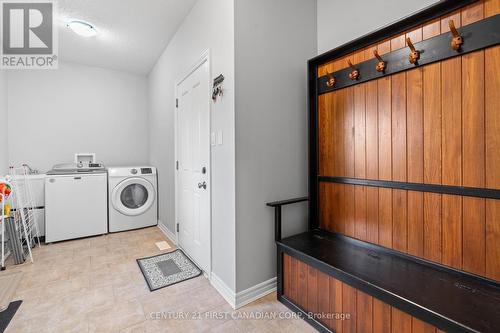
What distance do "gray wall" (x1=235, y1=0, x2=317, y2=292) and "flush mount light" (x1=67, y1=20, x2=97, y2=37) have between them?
2.11 m

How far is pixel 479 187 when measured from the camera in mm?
1219

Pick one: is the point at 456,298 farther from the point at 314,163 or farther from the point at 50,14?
the point at 50,14

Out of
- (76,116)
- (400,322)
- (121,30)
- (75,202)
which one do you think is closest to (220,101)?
(400,322)

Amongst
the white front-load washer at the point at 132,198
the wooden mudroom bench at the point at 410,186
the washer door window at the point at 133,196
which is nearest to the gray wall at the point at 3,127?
the white front-load washer at the point at 132,198

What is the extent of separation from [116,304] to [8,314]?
2.41 feet

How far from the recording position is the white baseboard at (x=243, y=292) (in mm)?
1774

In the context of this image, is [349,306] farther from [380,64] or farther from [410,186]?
[380,64]

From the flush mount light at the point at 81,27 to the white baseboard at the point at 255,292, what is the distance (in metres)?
3.33

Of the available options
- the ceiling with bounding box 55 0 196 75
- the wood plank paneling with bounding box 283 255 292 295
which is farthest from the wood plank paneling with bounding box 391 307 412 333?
the ceiling with bounding box 55 0 196 75

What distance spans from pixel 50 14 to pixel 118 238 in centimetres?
284

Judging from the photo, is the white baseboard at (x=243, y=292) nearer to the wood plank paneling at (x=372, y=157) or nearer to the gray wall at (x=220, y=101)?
the gray wall at (x=220, y=101)

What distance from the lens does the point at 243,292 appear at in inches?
71.0

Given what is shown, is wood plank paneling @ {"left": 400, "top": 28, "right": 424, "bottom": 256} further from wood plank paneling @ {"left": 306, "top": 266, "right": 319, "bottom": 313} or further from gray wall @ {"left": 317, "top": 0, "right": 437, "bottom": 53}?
wood plank paneling @ {"left": 306, "top": 266, "right": 319, "bottom": 313}

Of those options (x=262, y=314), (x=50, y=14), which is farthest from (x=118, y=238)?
(x=50, y=14)
